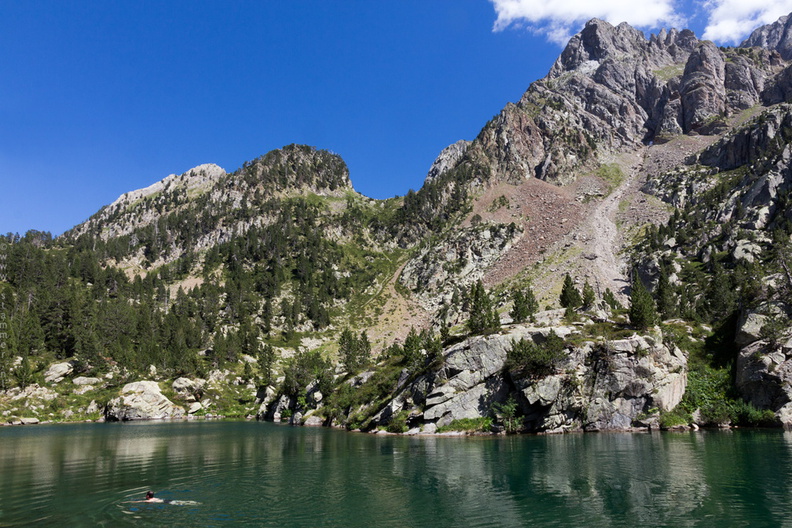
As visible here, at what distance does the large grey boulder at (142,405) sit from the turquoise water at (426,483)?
64906 millimetres

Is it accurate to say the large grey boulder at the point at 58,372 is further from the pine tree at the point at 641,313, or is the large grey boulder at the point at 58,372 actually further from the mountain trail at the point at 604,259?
the mountain trail at the point at 604,259

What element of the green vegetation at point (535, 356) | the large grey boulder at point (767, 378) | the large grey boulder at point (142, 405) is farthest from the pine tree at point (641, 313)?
the large grey boulder at point (142, 405)

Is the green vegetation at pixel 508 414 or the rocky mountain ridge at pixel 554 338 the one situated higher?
the rocky mountain ridge at pixel 554 338

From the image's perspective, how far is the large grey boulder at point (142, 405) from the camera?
11969 centimetres

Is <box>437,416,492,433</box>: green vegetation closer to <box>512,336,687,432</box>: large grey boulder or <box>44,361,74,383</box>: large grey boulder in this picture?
<box>512,336,687,432</box>: large grey boulder

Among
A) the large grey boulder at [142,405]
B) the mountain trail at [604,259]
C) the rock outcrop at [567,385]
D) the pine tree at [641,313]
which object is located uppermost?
the mountain trail at [604,259]

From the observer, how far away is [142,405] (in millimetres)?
122625

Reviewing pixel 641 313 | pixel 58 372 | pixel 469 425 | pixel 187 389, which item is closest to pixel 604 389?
pixel 641 313

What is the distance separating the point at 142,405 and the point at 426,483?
11460 centimetres

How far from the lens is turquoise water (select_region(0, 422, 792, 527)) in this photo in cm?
2619

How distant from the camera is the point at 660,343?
233ft

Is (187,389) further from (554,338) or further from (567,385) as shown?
(567,385)

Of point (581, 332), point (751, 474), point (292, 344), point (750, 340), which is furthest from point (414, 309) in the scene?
point (751, 474)

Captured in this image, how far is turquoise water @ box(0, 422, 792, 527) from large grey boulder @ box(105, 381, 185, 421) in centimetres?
6491
